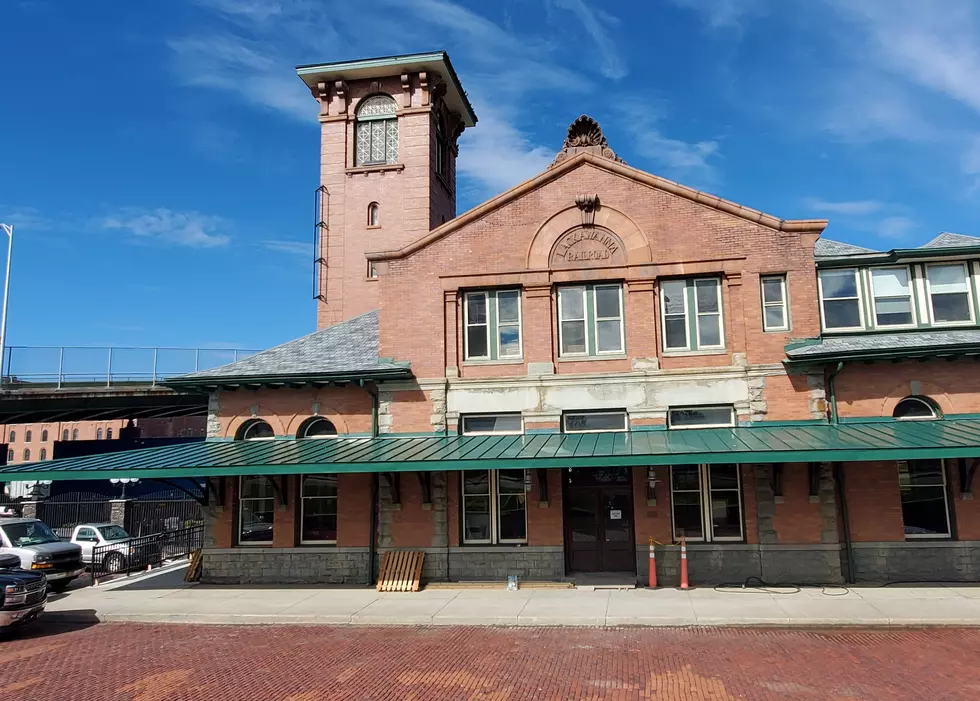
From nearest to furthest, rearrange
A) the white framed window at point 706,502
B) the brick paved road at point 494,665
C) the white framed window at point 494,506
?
the brick paved road at point 494,665 < the white framed window at point 706,502 < the white framed window at point 494,506

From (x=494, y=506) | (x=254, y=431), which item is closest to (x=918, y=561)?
(x=494, y=506)

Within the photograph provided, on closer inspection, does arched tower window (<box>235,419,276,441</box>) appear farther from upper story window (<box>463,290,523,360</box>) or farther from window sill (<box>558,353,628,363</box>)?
window sill (<box>558,353,628,363</box>)

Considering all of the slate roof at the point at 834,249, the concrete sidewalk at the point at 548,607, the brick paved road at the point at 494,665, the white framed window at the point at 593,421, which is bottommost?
the brick paved road at the point at 494,665

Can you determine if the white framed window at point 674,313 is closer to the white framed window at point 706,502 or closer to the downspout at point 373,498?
the white framed window at point 706,502

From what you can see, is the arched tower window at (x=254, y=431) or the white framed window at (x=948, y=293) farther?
the arched tower window at (x=254, y=431)

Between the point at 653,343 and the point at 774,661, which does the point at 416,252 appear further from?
the point at 774,661

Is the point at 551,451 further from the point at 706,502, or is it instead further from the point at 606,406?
the point at 706,502

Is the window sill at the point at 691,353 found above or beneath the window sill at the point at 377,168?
beneath

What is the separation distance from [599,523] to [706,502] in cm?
266

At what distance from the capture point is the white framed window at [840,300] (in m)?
18.2

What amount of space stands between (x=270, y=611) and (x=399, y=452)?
14.2 feet

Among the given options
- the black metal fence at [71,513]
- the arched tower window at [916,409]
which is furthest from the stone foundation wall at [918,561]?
the black metal fence at [71,513]

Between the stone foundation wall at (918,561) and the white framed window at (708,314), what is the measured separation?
5.75m

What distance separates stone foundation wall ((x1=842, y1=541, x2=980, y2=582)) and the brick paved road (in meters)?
4.13
